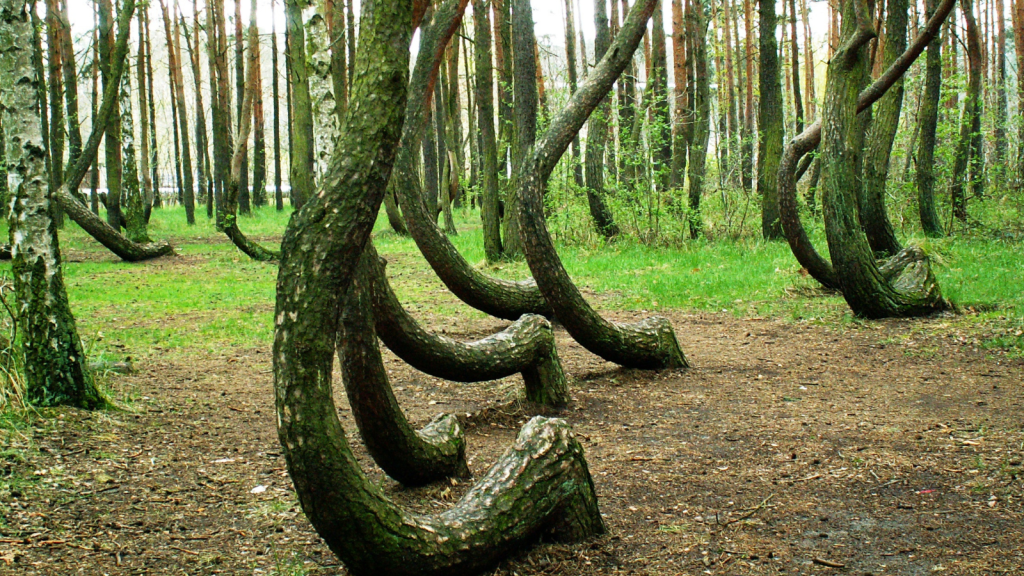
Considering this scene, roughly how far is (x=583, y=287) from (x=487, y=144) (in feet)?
12.3

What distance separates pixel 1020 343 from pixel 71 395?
7.04 meters

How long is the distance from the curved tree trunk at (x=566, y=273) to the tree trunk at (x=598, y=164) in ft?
27.0

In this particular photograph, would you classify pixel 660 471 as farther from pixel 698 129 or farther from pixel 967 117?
pixel 698 129

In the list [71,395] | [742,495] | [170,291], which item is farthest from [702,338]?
[170,291]

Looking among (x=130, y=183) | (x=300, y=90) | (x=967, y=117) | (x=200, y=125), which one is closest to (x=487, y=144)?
(x=300, y=90)

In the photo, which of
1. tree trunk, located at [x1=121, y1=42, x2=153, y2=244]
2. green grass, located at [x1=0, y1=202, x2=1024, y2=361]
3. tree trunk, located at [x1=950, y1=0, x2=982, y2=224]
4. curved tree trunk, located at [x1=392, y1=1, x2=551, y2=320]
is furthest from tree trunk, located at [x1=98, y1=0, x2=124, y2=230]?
tree trunk, located at [x1=950, y1=0, x2=982, y2=224]

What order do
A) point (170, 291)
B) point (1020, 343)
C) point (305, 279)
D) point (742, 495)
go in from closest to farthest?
point (305, 279)
point (742, 495)
point (1020, 343)
point (170, 291)

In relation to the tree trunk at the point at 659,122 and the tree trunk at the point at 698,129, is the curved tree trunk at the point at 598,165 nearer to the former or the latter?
the tree trunk at the point at 659,122

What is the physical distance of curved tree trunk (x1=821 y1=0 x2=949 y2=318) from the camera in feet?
25.7

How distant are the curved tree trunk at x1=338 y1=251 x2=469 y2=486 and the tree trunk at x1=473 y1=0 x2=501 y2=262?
8949 millimetres

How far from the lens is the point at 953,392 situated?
5445mm

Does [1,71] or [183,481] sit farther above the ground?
[1,71]

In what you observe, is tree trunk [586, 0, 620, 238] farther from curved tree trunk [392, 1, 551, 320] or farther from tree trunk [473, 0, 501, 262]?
curved tree trunk [392, 1, 551, 320]

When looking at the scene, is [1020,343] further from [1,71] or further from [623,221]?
[623,221]
